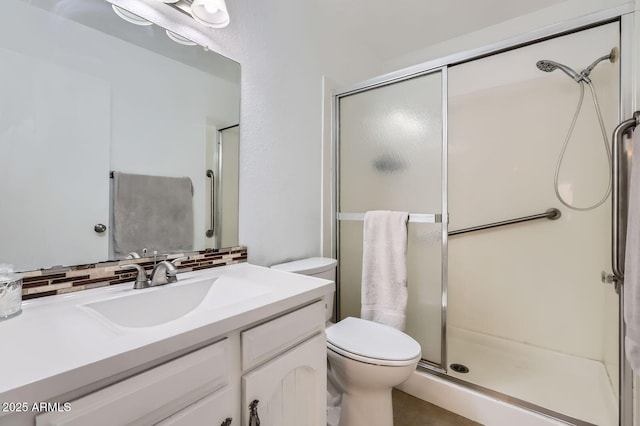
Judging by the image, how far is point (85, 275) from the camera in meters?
0.91

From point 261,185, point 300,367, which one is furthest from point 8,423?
point 261,185

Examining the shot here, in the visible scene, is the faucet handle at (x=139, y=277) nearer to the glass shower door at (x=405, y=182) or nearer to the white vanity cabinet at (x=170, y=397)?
the white vanity cabinet at (x=170, y=397)

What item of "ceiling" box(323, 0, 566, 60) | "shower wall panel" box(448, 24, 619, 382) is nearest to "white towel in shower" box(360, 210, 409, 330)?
"shower wall panel" box(448, 24, 619, 382)

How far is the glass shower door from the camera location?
1.59 metres

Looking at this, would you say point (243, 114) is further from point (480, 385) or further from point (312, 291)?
A: point (480, 385)

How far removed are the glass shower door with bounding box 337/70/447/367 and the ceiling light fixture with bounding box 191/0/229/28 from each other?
38.2 inches

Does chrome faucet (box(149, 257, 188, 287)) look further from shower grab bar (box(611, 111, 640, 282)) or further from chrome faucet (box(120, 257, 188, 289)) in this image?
shower grab bar (box(611, 111, 640, 282))

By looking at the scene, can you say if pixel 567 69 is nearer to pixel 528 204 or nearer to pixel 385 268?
pixel 528 204

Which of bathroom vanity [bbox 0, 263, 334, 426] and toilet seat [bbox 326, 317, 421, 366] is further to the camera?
toilet seat [bbox 326, 317, 421, 366]

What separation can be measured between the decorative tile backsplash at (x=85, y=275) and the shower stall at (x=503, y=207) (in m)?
1.10

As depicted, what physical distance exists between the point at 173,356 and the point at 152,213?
0.67 meters

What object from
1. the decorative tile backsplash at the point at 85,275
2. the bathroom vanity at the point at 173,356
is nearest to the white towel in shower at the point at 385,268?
the bathroom vanity at the point at 173,356

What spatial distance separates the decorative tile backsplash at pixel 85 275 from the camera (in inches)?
32.3

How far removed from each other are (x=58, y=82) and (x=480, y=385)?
2.23m
